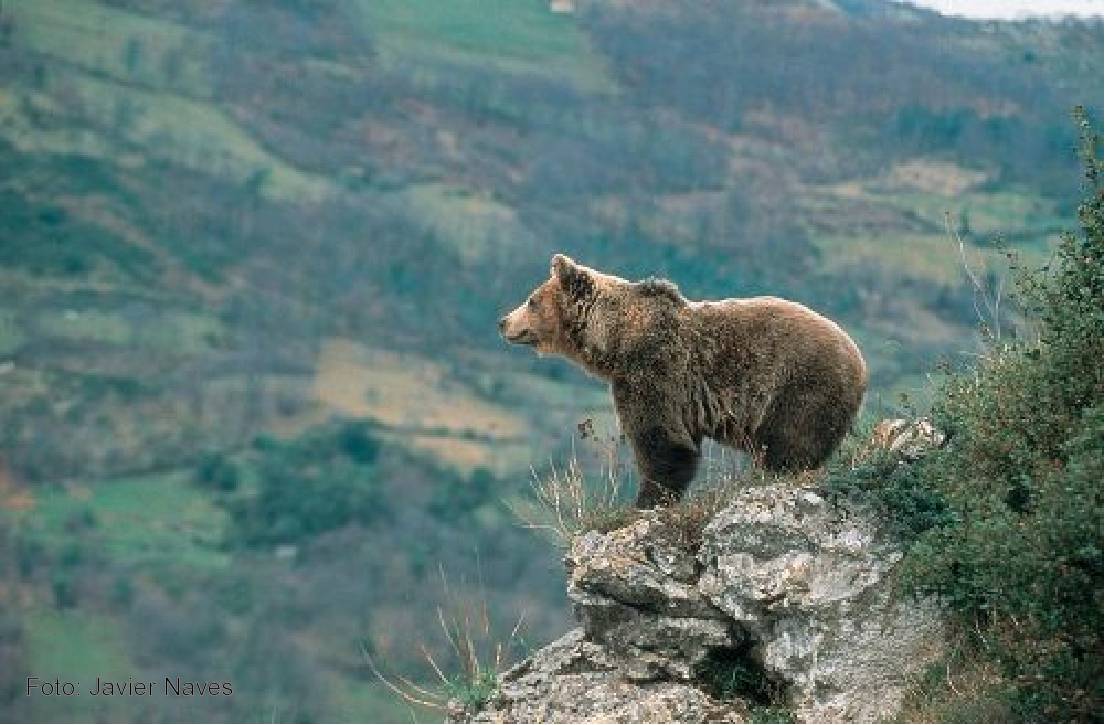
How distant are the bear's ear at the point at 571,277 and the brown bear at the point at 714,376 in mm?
92

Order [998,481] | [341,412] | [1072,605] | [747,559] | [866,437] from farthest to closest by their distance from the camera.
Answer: [341,412] < [866,437] < [747,559] < [998,481] < [1072,605]

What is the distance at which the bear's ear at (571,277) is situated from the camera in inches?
641

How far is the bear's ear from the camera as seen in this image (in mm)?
16281

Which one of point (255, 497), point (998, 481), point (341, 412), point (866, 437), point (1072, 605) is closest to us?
point (1072, 605)

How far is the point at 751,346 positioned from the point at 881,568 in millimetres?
2072

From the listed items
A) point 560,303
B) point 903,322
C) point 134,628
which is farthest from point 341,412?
point 560,303

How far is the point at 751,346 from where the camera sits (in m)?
14.8

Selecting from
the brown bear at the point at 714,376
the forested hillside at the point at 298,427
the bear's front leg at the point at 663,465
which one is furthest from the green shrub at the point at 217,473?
the bear's front leg at the point at 663,465

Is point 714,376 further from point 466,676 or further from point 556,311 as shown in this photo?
point 466,676

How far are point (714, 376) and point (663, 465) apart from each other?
0.83 meters

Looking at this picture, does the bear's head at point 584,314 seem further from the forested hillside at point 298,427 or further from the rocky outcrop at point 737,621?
the forested hillside at point 298,427

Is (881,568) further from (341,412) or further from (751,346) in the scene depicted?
(341,412)

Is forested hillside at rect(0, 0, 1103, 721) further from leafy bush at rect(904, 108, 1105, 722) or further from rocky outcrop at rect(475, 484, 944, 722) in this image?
leafy bush at rect(904, 108, 1105, 722)

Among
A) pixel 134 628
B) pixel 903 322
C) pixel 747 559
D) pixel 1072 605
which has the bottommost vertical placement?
pixel 134 628
